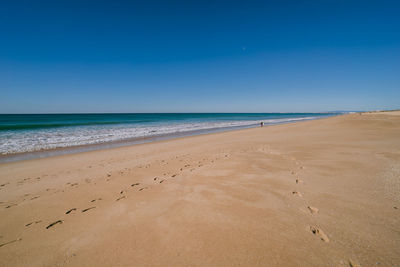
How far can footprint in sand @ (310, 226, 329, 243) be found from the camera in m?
2.34

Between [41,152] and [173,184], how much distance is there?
11.7 meters

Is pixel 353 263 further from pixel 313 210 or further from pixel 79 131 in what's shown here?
pixel 79 131

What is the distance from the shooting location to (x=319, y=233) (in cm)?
246

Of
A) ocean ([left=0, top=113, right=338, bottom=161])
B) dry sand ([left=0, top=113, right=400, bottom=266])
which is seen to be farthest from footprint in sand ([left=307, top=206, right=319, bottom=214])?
ocean ([left=0, top=113, right=338, bottom=161])

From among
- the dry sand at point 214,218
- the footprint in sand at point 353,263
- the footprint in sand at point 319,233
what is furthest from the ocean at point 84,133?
the footprint in sand at point 353,263

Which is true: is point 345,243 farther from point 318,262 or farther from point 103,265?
point 103,265

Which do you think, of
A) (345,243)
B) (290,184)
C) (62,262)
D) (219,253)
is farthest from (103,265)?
(290,184)

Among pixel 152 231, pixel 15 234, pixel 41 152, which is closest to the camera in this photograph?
pixel 152 231

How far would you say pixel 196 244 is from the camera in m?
2.40

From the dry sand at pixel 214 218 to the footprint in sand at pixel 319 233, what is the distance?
2 cm

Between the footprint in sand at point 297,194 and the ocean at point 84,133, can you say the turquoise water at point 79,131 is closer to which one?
Answer: the ocean at point 84,133

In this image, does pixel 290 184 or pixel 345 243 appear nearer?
pixel 345 243

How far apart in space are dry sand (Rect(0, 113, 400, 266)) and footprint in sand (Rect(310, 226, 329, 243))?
0.02 metres

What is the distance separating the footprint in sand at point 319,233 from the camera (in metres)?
2.34
